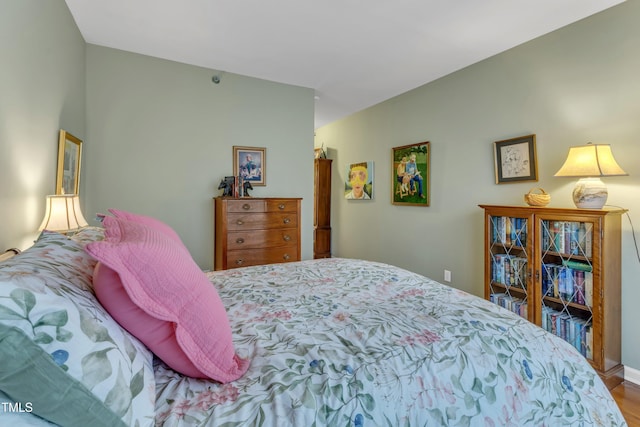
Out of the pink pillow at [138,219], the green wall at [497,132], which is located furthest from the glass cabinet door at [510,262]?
the pink pillow at [138,219]

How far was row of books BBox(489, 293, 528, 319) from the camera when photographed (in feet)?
7.87

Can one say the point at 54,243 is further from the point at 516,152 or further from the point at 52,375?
the point at 516,152

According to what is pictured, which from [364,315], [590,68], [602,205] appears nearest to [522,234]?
[602,205]

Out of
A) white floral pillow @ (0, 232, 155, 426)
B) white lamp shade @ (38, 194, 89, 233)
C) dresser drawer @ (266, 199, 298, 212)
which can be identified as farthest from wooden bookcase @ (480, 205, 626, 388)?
white lamp shade @ (38, 194, 89, 233)

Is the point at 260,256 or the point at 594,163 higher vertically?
the point at 594,163

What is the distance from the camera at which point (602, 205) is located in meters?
2.03

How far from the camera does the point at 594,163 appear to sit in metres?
2.00

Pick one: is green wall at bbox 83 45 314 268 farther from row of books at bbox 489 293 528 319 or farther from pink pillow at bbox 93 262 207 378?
pink pillow at bbox 93 262 207 378

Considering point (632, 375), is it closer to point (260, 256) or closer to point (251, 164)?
point (260, 256)

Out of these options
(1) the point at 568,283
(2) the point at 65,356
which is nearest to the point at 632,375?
(1) the point at 568,283

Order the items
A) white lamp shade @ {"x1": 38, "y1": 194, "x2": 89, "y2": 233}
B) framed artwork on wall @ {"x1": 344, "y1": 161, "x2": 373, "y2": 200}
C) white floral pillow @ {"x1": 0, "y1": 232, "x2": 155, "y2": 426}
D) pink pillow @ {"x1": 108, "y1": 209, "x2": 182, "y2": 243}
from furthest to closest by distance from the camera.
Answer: framed artwork on wall @ {"x1": 344, "y1": 161, "x2": 373, "y2": 200} < white lamp shade @ {"x1": 38, "y1": 194, "x2": 89, "y2": 233} < pink pillow @ {"x1": 108, "y1": 209, "x2": 182, "y2": 243} < white floral pillow @ {"x1": 0, "y1": 232, "x2": 155, "y2": 426}

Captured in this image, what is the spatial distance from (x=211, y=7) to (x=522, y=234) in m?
2.85

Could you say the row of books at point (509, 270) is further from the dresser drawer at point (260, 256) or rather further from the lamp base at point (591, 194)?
the dresser drawer at point (260, 256)

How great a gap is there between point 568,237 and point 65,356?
2.69 metres
